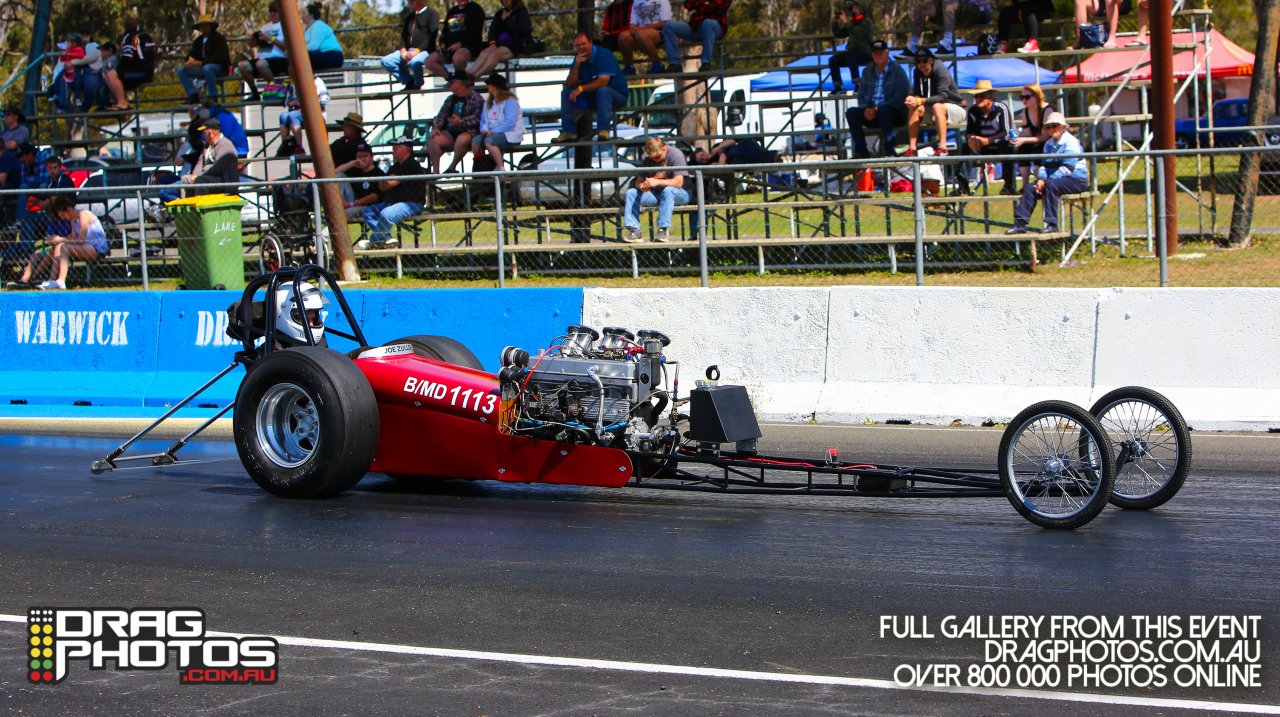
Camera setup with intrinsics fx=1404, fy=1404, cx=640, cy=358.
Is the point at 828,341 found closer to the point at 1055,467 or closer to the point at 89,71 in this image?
the point at 1055,467

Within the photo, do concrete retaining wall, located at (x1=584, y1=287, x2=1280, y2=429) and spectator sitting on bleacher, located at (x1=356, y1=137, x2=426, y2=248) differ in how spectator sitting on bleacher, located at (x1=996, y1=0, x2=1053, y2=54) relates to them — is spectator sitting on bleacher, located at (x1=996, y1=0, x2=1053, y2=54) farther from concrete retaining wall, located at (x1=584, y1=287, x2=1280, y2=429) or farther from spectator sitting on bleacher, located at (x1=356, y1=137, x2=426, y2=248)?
concrete retaining wall, located at (x1=584, y1=287, x2=1280, y2=429)

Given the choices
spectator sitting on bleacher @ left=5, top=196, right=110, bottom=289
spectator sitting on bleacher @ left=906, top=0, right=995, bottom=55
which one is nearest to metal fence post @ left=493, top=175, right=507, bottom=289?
spectator sitting on bleacher @ left=5, top=196, right=110, bottom=289

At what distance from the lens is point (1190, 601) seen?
5.87 m

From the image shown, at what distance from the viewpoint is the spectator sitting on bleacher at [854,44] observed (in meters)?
17.9

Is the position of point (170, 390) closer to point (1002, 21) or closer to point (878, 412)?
point (878, 412)

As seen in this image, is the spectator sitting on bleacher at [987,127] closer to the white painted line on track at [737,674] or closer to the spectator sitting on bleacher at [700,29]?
the spectator sitting on bleacher at [700,29]

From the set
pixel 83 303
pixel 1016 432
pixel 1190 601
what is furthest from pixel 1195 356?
pixel 83 303

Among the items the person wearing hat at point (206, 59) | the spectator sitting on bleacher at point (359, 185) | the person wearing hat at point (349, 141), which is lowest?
the spectator sitting on bleacher at point (359, 185)

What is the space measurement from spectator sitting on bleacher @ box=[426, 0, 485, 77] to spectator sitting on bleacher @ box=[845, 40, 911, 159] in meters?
5.47

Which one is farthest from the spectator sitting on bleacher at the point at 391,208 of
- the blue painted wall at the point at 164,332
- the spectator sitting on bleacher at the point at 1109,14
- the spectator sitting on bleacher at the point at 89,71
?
the spectator sitting on bleacher at the point at 89,71

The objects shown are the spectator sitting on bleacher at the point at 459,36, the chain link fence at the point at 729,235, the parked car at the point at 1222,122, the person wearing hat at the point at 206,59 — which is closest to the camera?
the chain link fence at the point at 729,235

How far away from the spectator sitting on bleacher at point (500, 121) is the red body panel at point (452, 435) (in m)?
9.25

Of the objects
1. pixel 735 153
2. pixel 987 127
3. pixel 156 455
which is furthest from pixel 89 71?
pixel 156 455

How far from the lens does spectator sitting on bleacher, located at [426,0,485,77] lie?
764 inches
